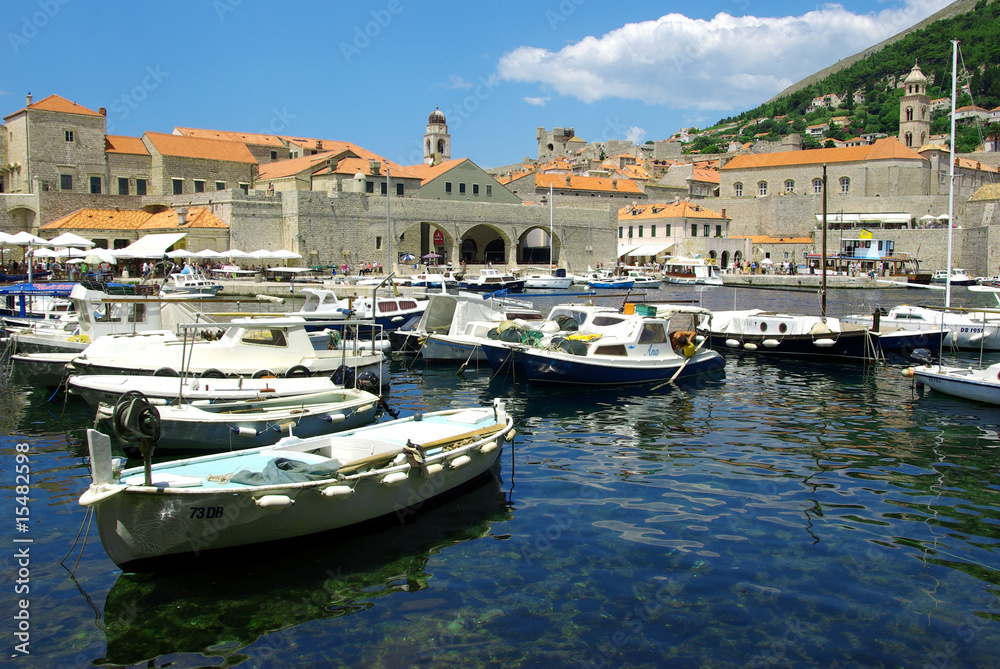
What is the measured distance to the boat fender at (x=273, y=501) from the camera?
6.22 meters

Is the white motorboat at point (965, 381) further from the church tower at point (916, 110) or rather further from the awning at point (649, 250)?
the church tower at point (916, 110)

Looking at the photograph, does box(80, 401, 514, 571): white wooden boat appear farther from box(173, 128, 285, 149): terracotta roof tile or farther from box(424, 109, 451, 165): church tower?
box(424, 109, 451, 165): church tower

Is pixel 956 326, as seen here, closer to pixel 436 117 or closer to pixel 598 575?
pixel 598 575

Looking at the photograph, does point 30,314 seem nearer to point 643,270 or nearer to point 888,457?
point 888,457

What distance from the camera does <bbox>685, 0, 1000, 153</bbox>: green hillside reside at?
355 feet

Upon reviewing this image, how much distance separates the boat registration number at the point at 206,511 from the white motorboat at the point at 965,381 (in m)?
13.0

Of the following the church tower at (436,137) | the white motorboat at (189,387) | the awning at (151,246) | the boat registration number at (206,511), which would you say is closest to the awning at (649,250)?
the church tower at (436,137)

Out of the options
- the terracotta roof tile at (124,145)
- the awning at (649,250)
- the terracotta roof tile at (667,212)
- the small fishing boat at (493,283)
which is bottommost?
the small fishing boat at (493,283)

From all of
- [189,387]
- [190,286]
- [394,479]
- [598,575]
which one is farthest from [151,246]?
[598,575]

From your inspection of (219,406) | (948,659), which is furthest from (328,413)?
(948,659)

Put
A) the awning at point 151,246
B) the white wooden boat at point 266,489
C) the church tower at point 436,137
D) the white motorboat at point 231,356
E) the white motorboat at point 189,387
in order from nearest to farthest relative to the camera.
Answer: the white wooden boat at point 266,489, the white motorboat at point 189,387, the white motorboat at point 231,356, the awning at point 151,246, the church tower at point 436,137

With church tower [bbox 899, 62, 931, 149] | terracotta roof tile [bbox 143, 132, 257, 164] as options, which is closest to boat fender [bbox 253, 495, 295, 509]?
→ terracotta roof tile [bbox 143, 132, 257, 164]

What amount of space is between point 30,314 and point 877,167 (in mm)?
69911

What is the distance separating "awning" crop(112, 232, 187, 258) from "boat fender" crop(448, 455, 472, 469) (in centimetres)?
3040
